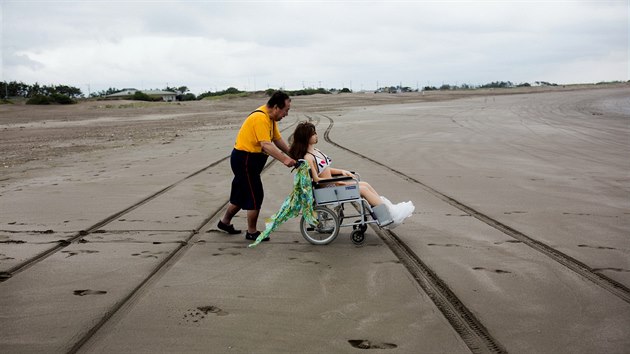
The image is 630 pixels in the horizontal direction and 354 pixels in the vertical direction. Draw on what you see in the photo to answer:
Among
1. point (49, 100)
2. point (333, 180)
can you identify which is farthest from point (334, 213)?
point (49, 100)

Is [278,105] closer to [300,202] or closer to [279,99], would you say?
[279,99]

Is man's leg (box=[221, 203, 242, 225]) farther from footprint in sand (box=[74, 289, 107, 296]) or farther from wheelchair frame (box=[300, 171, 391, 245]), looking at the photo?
footprint in sand (box=[74, 289, 107, 296])

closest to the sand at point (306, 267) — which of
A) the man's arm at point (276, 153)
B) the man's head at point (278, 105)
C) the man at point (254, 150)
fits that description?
the man at point (254, 150)

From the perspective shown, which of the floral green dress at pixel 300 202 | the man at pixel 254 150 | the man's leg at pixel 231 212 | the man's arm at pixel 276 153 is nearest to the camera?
the man's arm at pixel 276 153

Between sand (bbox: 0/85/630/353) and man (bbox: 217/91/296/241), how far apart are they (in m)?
0.52

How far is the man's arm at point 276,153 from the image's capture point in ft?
19.6

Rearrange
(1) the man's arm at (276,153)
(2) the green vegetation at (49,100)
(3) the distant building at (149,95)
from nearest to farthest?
(1) the man's arm at (276,153), (2) the green vegetation at (49,100), (3) the distant building at (149,95)

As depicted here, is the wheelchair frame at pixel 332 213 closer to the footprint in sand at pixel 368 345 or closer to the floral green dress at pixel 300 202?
the floral green dress at pixel 300 202

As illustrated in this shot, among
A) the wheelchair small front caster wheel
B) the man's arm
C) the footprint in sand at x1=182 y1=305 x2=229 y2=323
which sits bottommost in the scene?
the footprint in sand at x1=182 y1=305 x2=229 y2=323

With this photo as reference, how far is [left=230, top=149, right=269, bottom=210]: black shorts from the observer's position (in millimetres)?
6422

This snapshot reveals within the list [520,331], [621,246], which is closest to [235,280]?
[520,331]

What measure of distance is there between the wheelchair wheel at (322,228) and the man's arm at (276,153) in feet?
2.25

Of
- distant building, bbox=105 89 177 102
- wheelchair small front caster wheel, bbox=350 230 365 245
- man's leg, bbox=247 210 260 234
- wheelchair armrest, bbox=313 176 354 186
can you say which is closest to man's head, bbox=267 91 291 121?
wheelchair armrest, bbox=313 176 354 186

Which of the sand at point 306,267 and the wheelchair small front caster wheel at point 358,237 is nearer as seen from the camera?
the sand at point 306,267
